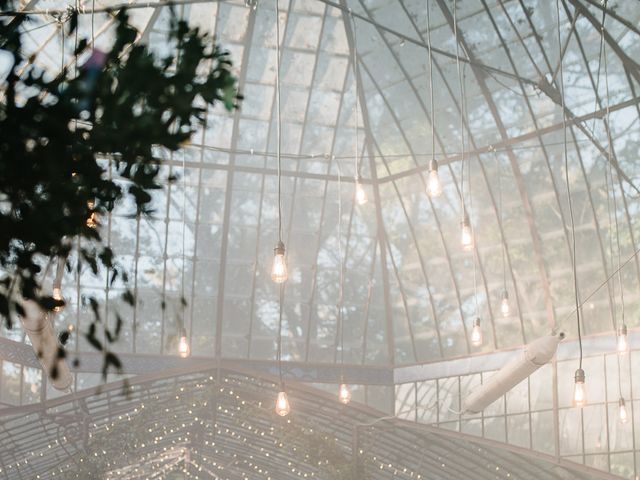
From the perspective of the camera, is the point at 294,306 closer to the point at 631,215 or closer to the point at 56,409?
the point at 56,409

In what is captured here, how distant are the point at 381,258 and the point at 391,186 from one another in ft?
5.56

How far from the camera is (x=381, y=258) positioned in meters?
20.4

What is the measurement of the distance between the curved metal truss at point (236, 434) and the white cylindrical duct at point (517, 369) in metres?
3.78

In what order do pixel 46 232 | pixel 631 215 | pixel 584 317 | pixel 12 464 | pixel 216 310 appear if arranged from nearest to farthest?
1. pixel 46 232
2. pixel 631 215
3. pixel 584 317
4. pixel 216 310
5. pixel 12 464

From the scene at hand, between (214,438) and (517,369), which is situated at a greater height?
(517,369)

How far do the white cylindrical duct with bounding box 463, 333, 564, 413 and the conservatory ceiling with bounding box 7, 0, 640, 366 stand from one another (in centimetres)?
157

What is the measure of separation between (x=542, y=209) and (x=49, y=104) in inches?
624

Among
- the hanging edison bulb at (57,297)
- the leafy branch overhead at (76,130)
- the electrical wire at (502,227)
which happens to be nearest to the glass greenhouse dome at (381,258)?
the electrical wire at (502,227)

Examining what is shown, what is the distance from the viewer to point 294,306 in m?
20.5

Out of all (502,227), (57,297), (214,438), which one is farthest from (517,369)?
(214,438)

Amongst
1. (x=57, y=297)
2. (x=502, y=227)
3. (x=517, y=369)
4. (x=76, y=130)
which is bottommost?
(x=517, y=369)

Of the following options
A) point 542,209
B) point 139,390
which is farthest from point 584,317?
point 139,390

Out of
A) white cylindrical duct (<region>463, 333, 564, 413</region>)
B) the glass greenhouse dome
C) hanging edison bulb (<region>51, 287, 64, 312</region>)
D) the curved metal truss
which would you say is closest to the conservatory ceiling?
the glass greenhouse dome

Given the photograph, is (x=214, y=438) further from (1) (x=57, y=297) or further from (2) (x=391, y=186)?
(1) (x=57, y=297)
